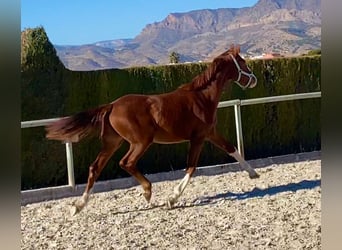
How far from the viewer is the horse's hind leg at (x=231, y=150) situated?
4414mm

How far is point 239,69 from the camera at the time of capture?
438 cm

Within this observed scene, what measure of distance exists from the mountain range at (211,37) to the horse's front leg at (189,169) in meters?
0.67

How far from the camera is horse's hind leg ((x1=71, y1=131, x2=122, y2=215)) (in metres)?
4.07

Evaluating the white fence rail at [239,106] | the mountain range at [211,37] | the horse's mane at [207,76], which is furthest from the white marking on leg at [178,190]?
the mountain range at [211,37]

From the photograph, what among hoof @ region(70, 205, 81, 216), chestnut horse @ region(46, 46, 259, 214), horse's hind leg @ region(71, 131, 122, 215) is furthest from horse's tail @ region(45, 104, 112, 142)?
hoof @ region(70, 205, 81, 216)

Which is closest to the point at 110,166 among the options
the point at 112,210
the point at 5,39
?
the point at 112,210

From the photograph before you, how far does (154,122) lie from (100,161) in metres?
0.46

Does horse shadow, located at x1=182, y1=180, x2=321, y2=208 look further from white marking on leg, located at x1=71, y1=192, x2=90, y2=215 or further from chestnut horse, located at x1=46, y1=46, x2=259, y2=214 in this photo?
white marking on leg, located at x1=71, y1=192, x2=90, y2=215

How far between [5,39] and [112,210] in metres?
1.66

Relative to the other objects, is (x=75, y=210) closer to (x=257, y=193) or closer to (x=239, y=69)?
(x=257, y=193)

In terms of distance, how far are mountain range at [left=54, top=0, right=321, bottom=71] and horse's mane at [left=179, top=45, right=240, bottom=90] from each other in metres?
0.07

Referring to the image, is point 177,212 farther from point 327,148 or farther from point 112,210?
point 327,148

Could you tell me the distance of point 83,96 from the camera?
16.0 ft

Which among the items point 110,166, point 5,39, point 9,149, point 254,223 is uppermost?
point 5,39
